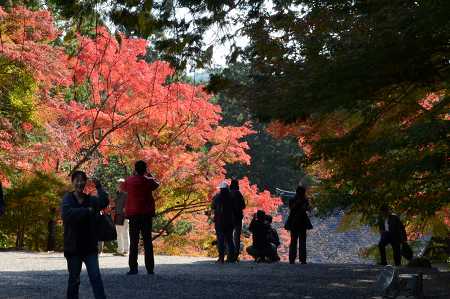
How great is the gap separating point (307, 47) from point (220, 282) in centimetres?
371

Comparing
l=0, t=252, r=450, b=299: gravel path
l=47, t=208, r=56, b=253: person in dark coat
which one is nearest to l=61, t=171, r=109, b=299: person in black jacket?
l=0, t=252, r=450, b=299: gravel path

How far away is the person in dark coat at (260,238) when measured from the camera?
17844 millimetres

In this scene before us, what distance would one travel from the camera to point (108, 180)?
32844 millimetres

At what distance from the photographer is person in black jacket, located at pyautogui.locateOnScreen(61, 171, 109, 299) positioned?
7422 millimetres

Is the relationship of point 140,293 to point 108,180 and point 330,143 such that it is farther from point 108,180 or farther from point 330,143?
point 108,180

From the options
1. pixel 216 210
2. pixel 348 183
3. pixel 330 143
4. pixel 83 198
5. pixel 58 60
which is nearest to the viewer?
pixel 83 198

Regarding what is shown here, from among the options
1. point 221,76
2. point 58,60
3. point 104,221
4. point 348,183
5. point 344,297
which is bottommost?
point 344,297

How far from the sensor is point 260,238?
17953mm

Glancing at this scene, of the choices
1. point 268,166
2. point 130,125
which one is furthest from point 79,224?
point 268,166

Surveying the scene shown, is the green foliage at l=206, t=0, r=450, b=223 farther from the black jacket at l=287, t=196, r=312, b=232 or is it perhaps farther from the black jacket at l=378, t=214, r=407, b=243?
the black jacket at l=287, t=196, r=312, b=232

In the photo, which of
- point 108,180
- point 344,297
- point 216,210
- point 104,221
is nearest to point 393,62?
point 344,297

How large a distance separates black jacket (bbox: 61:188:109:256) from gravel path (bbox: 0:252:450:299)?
1.94 m

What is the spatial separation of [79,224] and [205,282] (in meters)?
4.31

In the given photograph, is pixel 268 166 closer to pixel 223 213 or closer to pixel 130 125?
pixel 130 125
